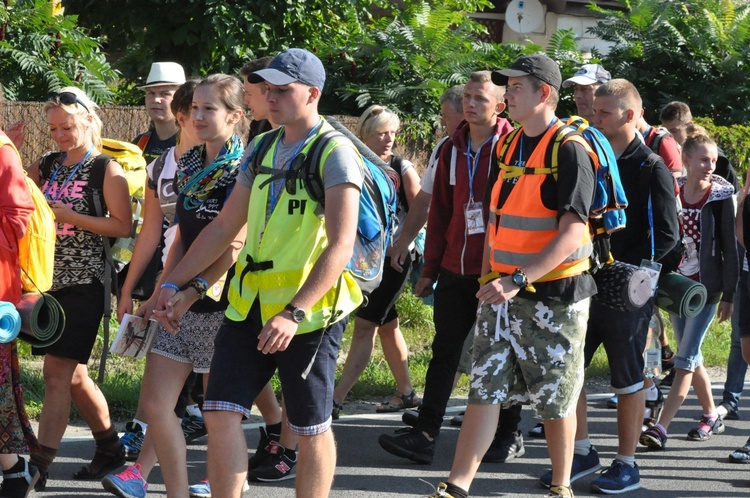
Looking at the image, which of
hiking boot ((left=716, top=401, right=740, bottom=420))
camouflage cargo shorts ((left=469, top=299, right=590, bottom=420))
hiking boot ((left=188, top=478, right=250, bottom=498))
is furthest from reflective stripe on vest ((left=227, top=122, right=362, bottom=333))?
hiking boot ((left=716, top=401, right=740, bottom=420))

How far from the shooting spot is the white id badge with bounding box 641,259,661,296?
547 centimetres

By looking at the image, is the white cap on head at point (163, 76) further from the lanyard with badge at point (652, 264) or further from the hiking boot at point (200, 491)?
the lanyard with badge at point (652, 264)

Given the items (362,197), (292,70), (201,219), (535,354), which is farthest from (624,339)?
(292,70)

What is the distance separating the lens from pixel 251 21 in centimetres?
1019

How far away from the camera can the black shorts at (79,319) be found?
17.6 feet

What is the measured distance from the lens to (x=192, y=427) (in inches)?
255

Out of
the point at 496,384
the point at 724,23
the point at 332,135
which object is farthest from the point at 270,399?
the point at 724,23

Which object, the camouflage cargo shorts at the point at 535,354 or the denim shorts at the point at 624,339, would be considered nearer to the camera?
the camouflage cargo shorts at the point at 535,354

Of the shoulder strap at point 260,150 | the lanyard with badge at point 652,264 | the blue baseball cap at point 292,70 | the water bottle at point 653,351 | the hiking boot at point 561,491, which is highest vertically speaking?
the blue baseball cap at point 292,70

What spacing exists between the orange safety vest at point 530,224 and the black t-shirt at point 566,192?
30 mm

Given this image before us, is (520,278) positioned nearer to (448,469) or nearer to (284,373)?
(284,373)

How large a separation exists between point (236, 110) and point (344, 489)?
6.62 ft

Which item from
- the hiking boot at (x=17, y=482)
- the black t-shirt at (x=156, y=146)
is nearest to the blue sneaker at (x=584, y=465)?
the hiking boot at (x=17, y=482)

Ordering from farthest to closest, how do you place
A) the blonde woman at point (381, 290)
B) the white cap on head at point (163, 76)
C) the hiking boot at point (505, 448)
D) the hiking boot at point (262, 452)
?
the blonde woman at point (381, 290) → the white cap on head at point (163, 76) → the hiking boot at point (505, 448) → the hiking boot at point (262, 452)
